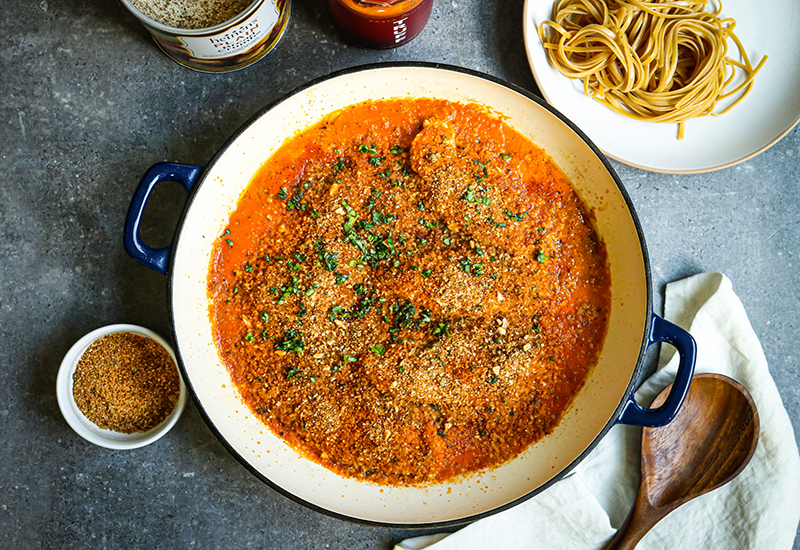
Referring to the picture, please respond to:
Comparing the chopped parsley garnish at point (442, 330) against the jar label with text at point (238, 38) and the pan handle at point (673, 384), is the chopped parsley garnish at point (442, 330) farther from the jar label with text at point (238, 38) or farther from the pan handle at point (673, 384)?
the jar label with text at point (238, 38)

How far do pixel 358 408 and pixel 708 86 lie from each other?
193 cm

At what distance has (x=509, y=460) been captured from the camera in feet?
7.02

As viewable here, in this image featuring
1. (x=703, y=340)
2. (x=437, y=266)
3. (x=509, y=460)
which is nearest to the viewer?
(x=437, y=266)

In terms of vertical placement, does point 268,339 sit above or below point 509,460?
above

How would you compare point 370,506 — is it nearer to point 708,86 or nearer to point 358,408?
point 358,408

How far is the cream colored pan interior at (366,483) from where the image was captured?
203 cm

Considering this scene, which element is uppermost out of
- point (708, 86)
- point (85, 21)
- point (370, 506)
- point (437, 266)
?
point (708, 86)

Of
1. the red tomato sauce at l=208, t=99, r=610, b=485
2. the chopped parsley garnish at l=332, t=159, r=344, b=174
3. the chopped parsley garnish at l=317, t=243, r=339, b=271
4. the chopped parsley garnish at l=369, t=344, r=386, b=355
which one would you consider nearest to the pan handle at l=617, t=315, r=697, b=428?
the red tomato sauce at l=208, t=99, r=610, b=485

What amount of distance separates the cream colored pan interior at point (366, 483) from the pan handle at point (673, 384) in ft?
0.18

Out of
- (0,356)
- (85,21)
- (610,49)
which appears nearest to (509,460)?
(610,49)

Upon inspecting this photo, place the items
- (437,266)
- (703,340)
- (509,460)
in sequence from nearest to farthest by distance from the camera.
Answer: (437,266) < (509,460) < (703,340)

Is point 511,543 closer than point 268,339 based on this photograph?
No

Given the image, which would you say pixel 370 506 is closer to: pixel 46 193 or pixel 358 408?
pixel 358 408

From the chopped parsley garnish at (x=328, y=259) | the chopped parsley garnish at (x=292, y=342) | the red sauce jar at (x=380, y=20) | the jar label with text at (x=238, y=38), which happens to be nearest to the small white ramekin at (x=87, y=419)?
the chopped parsley garnish at (x=292, y=342)
